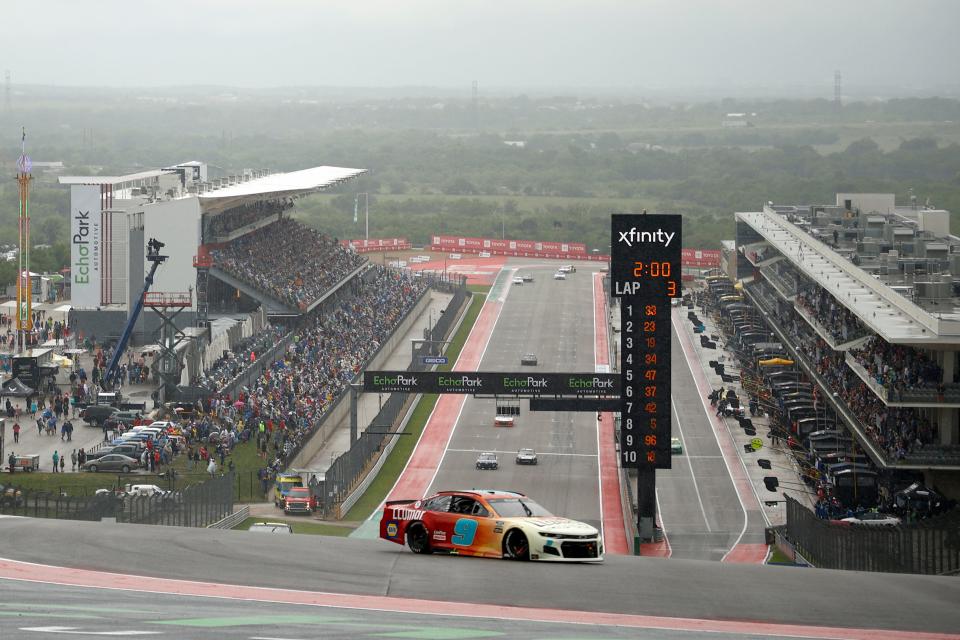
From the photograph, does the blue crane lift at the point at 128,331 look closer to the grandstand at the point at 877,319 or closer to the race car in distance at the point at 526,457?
the race car in distance at the point at 526,457

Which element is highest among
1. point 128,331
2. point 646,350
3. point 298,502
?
point 646,350

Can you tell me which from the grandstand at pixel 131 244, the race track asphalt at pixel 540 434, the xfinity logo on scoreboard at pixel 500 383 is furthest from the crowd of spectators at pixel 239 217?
the xfinity logo on scoreboard at pixel 500 383

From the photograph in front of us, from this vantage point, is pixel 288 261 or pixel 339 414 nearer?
pixel 339 414

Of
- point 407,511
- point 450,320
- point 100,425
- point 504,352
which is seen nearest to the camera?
point 407,511

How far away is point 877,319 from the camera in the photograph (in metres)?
53.8

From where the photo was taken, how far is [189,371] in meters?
58.8

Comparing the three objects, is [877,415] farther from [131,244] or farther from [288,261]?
[288,261]

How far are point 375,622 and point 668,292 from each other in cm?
2379

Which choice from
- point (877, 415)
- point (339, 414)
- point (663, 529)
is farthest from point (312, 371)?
point (877, 415)

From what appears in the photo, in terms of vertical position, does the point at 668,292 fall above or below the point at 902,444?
above

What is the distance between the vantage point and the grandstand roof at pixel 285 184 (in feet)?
257

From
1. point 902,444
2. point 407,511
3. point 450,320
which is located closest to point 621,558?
point 407,511

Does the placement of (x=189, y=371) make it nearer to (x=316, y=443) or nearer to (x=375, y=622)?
(x=316, y=443)

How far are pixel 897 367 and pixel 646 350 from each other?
14.4 metres
